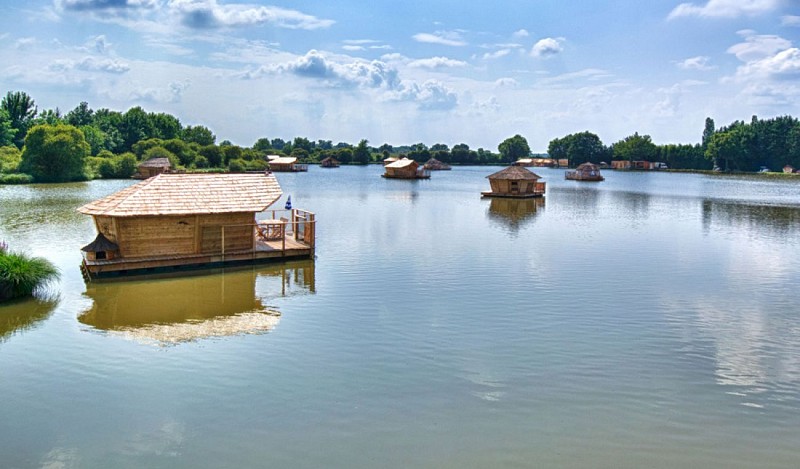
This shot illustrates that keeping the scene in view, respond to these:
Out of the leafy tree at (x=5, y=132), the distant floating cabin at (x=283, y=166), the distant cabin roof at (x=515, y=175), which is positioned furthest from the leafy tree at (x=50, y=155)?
the distant floating cabin at (x=283, y=166)

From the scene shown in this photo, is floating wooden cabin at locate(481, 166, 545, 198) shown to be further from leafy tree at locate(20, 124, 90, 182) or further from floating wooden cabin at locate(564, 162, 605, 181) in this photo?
leafy tree at locate(20, 124, 90, 182)

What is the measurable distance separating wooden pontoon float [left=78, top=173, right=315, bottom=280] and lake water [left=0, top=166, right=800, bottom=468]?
0.94 metres

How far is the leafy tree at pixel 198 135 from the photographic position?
13525 centimetres

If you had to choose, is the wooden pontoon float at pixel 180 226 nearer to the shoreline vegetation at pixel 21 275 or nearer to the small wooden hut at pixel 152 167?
the shoreline vegetation at pixel 21 275

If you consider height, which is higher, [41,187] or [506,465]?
[41,187]

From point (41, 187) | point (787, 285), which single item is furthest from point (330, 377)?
point (41, 187)

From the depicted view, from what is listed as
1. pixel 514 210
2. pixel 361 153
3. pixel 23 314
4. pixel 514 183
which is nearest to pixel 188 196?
pixel 23 314

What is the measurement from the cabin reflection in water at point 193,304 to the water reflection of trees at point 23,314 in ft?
3.36

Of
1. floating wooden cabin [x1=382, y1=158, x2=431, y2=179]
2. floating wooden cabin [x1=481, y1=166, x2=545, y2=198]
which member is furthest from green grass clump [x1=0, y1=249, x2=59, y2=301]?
floating wooden cabin [x1=382, y1=158, x2=431, y2=179]

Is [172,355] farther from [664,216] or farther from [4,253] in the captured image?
[664,216]

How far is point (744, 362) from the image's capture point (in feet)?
43.3

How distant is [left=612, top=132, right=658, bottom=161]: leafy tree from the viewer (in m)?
162

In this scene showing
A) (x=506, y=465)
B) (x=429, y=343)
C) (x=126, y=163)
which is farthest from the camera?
(x=126, y=163)

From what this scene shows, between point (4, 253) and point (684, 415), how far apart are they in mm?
17617
